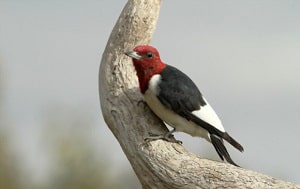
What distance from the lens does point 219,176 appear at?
7.68m

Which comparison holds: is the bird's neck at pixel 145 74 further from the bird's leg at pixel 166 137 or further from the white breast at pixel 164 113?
the bird's leg at pixel 166 137

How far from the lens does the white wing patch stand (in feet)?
26.5

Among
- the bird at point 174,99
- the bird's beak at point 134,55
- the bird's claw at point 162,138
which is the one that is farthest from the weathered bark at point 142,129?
the bird's beak at point 134,55

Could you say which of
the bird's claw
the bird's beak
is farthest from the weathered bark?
the bird's beak

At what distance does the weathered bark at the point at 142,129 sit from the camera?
25.2 ft

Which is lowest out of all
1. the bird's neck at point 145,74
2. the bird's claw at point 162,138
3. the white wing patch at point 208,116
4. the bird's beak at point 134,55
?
the bird's claw at point 162,138

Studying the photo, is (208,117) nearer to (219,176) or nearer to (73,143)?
(219,176)

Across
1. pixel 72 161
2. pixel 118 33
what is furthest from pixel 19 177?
pixel 118 33

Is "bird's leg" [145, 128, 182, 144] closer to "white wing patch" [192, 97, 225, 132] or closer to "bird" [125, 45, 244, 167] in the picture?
"bird" [125, 45, 244, 167]

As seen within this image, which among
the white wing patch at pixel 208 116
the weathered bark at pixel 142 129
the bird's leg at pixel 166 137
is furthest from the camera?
the white wing patch at pixel 208 116

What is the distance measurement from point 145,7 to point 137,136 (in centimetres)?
110

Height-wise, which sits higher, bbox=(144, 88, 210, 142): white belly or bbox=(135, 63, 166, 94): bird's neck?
bbox=(135, 63, 166, 94): bird's neck

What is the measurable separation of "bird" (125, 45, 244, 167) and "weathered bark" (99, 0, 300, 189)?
0.15 meters

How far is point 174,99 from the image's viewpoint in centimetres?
801
